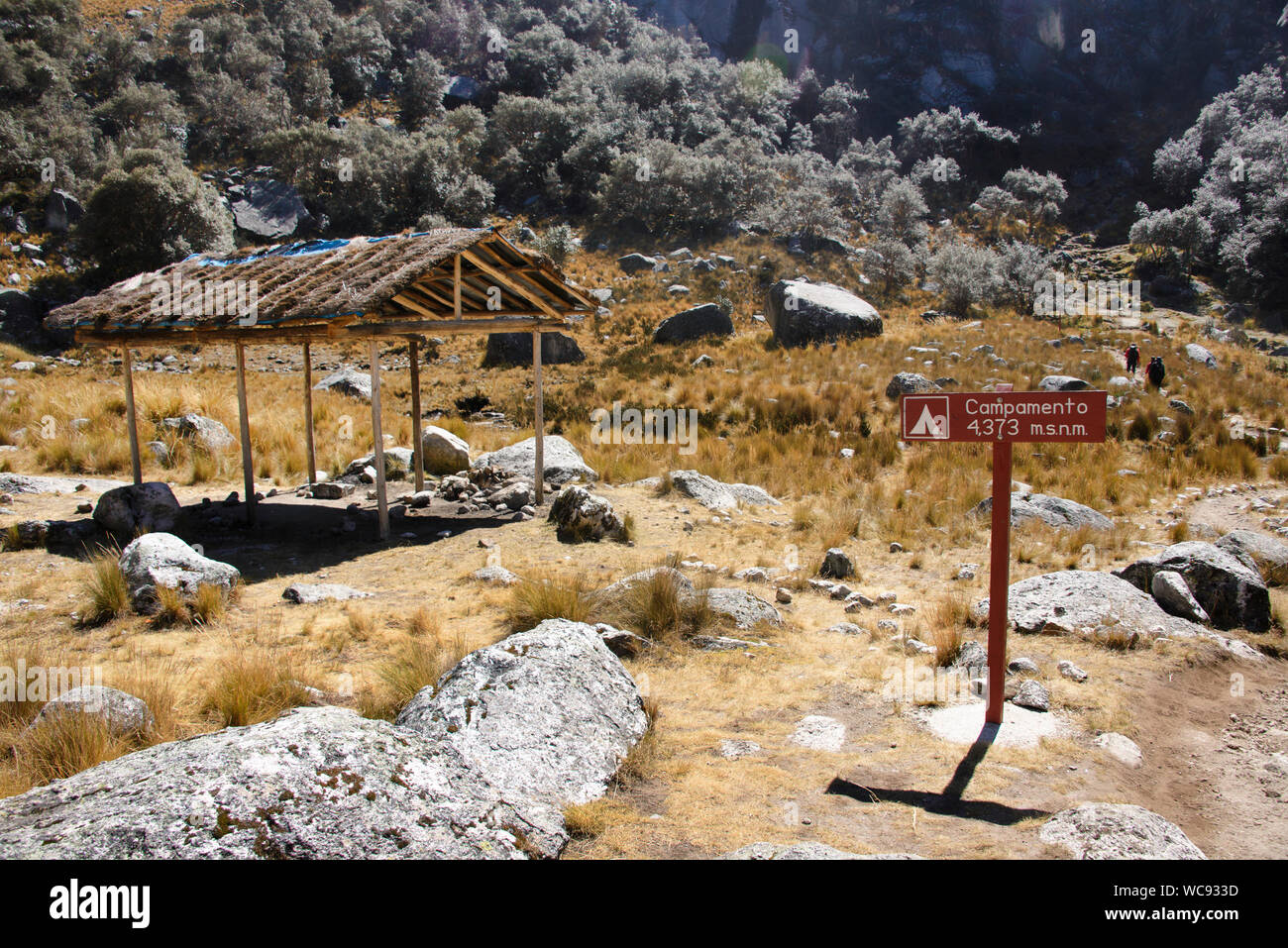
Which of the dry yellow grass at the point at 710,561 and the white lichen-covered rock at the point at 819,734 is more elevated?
the dry yellow grass at the point at 710,561

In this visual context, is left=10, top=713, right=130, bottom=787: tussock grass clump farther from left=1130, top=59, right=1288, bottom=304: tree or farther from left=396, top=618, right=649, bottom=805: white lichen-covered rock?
left=1130, top=59, right=1288, bottom=304: tree

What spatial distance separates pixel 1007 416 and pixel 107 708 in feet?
17.1

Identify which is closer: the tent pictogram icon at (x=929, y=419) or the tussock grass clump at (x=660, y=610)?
the tent pictogram icon at (x=929, y=419)

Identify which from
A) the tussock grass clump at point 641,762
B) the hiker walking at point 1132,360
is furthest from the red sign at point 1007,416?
the hiker walking at point 1132,360

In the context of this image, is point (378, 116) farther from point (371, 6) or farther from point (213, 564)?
point (213, 564)

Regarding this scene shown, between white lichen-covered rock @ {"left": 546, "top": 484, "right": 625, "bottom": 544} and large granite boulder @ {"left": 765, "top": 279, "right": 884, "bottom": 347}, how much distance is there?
613 inches

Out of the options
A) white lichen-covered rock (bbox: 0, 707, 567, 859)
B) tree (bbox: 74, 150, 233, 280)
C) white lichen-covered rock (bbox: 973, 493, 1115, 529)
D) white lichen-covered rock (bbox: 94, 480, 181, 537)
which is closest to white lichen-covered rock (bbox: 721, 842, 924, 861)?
white lichen-covered rock (bbox: 0, 707, 567, 859)

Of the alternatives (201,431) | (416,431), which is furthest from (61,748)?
(201,431)

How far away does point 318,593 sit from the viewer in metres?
7.39

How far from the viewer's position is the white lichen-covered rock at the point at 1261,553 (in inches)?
295

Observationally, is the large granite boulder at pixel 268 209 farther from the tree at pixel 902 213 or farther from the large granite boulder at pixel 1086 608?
the large granite boulder at pixel 1086 608

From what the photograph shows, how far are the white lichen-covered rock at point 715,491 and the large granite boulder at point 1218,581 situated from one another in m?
5.41

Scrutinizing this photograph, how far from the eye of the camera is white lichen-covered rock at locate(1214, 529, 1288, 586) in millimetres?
7484
